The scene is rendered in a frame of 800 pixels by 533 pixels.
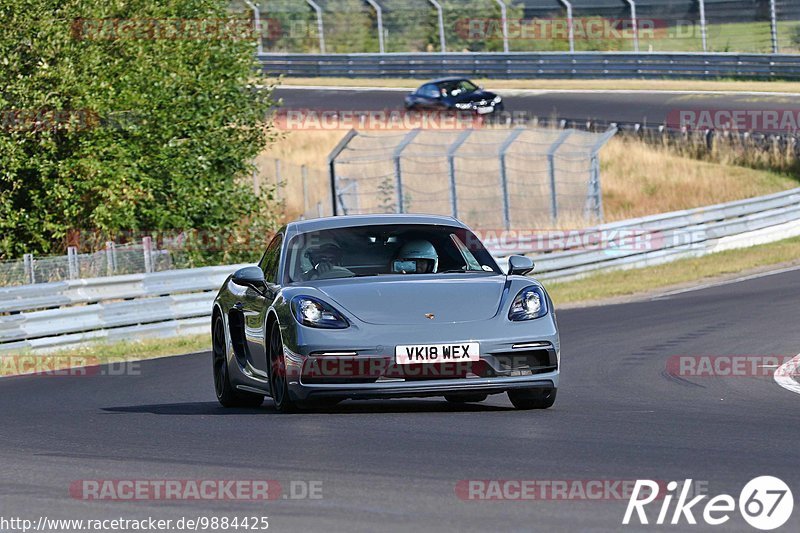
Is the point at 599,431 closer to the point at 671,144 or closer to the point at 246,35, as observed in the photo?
the point at 246,35

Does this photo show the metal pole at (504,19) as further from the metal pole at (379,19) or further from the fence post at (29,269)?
the fence post at (29,269)

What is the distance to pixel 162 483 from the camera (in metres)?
6.95

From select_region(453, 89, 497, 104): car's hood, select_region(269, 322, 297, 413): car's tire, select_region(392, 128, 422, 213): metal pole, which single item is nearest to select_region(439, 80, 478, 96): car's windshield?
select_region(453, 89, 497, 104): car's hood

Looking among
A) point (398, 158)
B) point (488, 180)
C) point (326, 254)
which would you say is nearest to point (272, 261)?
point (326, 254)

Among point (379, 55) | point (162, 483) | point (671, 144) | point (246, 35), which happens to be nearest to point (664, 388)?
point (162, 483)

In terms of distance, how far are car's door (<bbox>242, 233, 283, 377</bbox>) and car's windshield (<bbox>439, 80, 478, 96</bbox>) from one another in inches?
1357

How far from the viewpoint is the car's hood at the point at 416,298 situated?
9234 millimetres

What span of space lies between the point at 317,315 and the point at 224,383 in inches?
85.3

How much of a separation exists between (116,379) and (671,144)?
25958 millimetres

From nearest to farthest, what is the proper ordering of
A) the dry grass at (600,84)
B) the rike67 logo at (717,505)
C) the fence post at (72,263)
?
the rike67 logo at (717,505), the fence post at (72,263), the dry grass at (600,84)

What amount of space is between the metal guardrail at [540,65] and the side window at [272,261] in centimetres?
3653

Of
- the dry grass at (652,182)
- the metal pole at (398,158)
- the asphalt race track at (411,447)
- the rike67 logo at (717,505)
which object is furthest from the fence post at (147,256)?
the dry grass at (652,182)

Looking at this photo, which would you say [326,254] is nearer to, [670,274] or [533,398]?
[533,398]

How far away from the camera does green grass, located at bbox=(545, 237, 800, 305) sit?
2336cm
